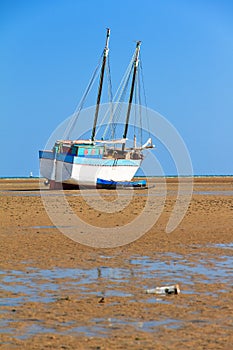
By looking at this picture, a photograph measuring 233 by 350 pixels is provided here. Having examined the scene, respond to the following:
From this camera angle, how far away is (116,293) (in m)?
10.3

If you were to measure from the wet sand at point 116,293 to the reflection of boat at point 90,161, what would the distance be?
4388cm

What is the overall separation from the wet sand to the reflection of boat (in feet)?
144

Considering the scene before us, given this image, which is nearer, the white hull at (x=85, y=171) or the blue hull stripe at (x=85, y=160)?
the white hull at (x=85, y=171)

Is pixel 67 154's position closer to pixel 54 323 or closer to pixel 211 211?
pixel 211 211

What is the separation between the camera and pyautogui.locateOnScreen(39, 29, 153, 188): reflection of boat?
63.5m

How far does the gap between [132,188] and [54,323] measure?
57.0 metres

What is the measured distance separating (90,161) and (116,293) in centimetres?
5421

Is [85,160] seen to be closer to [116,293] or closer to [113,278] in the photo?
[113,278]

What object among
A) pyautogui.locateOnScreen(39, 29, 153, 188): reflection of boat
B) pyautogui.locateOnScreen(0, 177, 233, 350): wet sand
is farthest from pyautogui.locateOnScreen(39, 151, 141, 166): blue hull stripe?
pyautogui.locateOnScreen(0, 177, 233, 350): wet sand

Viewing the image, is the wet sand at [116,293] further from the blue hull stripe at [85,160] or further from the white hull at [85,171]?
the blue hull stripe at [85,160]

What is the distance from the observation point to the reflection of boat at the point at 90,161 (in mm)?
63469

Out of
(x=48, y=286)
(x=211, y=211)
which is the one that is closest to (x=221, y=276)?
(x=48, y=286)

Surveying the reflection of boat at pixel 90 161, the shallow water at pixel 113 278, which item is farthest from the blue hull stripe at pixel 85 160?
the shallow water at pixel 113 278

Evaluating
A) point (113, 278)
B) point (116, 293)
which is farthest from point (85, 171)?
point (116, 293)
